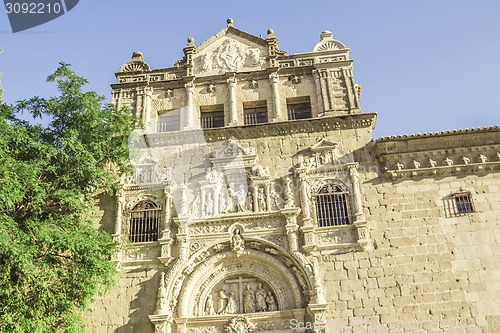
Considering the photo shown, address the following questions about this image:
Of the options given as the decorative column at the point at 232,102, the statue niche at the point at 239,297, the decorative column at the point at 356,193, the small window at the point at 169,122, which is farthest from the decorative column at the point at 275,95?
the statue niche at the point at 239,297

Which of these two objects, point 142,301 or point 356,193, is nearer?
point 142,301

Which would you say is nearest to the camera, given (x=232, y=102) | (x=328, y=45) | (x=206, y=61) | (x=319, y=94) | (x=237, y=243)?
(x=237, y=243)

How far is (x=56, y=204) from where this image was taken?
13.2m

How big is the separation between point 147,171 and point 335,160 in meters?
5.92

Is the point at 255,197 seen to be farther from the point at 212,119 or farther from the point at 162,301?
the point at 162,301

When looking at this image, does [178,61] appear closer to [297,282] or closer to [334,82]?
[334,82]

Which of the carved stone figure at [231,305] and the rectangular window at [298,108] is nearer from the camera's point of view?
the carved stone figure at [231,305]

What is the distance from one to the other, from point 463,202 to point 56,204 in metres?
11.4

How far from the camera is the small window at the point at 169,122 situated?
1693 cm

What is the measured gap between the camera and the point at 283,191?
1502cm

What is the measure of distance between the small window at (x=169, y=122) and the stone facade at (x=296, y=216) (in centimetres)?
4

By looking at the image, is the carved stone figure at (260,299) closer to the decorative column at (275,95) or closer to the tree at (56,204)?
the tree at (56,204)

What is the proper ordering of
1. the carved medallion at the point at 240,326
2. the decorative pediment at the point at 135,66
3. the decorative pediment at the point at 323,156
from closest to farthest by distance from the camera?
the carved medallion at the point at 240,326, the decorative pediment at the point at 323,156, the decorative pediment at the point at 135,66

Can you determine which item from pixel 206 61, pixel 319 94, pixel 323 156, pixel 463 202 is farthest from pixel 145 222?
pixel 463 202
